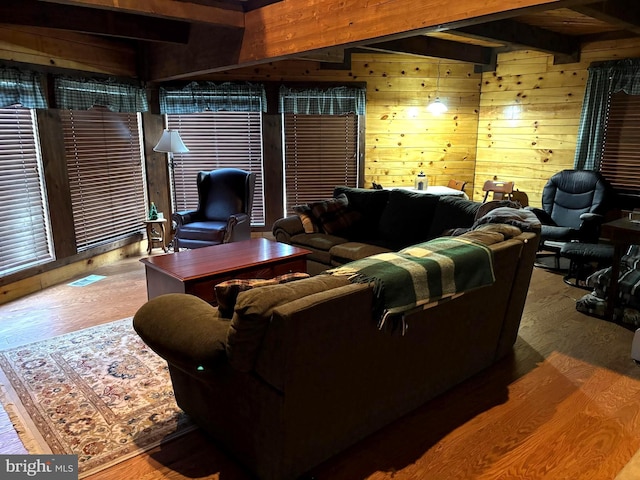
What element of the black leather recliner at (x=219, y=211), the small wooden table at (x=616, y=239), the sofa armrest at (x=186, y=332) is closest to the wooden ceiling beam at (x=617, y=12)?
the small wooden table at (x=616, y=239)

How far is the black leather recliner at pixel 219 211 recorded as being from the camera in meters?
5.04

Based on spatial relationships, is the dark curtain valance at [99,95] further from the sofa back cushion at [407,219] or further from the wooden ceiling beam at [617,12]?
the wooden ceiling beam at [617,12]

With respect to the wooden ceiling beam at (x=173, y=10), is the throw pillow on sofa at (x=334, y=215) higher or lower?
lower

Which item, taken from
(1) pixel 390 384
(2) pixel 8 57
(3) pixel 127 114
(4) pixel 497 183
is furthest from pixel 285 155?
(1) pixel 390 384

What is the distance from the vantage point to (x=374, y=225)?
15.7 feet

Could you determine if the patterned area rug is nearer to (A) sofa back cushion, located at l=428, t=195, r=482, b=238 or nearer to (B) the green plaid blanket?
(B) the green plaid blanket

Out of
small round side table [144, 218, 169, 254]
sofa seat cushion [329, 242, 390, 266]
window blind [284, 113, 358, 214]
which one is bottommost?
small round side table [144, 218, 169, 254]

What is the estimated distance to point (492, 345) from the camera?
285 centimetres

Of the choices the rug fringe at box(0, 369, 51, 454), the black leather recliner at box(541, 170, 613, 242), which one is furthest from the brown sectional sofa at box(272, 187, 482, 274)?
the rug fringe at box(0, 369, 51, 454)

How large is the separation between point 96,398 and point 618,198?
208 inches

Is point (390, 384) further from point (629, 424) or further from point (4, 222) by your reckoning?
point (4, 222)

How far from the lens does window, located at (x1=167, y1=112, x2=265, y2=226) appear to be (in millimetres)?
6016

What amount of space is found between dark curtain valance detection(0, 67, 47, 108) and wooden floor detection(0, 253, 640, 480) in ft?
6.61

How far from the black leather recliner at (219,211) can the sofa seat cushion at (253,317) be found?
3.32 m
